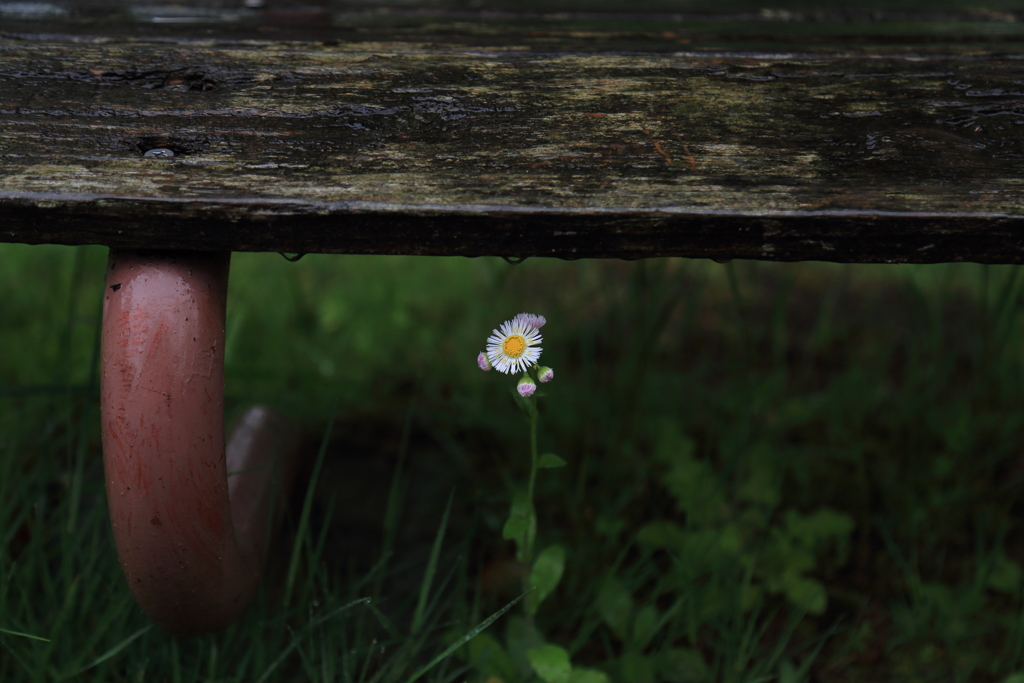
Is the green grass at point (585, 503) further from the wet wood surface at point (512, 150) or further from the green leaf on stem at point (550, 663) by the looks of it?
the wet wood surface at point (512, 150)

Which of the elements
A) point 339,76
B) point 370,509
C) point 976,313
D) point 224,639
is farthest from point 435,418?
point 976,313

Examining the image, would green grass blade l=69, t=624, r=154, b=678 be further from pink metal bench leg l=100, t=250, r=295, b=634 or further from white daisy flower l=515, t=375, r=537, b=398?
white daisy flower l=515, t=375, r=537, b=398

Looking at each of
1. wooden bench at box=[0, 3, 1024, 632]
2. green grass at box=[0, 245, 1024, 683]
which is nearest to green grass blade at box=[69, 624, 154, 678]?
green grass at box=[0, 245, 1024, 683]

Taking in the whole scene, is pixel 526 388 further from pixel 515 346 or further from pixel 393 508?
pixel 393 508

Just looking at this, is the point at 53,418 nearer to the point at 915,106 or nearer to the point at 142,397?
the point at 142,397

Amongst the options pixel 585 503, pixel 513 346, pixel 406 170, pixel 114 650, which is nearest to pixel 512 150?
pixel 406 170

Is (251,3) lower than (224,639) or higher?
higher
